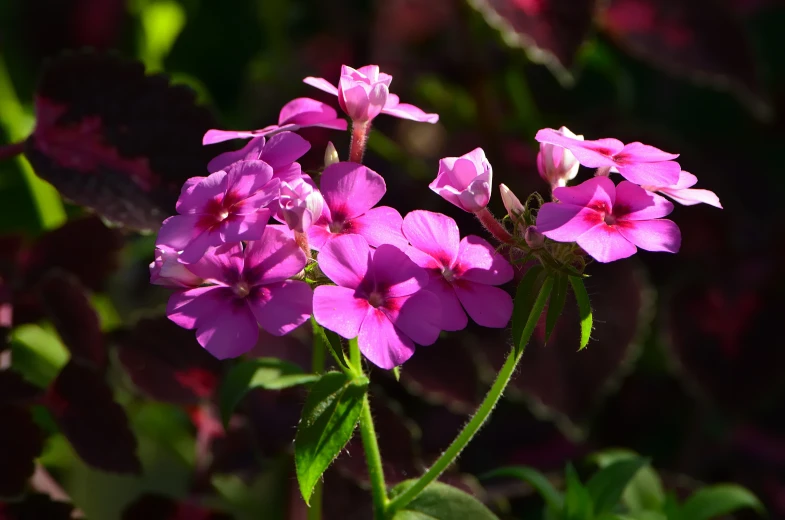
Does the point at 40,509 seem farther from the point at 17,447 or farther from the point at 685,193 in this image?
the point at 685,193

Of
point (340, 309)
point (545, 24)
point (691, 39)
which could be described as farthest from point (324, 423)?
point (691, 39)

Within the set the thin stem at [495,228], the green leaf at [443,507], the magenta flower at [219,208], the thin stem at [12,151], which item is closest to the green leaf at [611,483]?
the green leaf at [443,507]

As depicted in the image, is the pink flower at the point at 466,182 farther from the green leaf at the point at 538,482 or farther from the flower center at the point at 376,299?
the green leaf at the point at 538,482

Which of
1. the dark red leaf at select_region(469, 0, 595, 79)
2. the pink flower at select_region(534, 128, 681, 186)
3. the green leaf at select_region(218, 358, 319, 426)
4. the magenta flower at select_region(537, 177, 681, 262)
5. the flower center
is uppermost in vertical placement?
the pink flower at select_region(534, 128, 681, 186)

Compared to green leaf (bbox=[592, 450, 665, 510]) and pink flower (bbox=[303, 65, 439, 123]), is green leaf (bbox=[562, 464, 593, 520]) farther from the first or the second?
pink flower (bbox=[303, 65, 439, 123])

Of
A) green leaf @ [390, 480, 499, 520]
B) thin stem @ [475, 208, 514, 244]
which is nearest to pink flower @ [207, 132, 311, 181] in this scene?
thin stem @ [475, 208, 514, 244]

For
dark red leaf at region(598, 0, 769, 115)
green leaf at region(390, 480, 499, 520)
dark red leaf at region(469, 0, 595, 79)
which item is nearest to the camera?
green leaf at region(390, 480, 499, 520)
